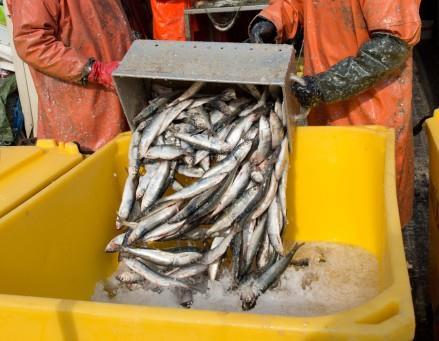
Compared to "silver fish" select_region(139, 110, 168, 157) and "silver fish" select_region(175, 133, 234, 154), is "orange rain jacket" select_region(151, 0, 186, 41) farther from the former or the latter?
Result: "silver fish" select_region(175, 133, 234, 154)

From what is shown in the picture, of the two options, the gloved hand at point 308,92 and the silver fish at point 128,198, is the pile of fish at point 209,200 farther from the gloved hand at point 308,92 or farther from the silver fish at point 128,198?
the gloved hand at point 308,92

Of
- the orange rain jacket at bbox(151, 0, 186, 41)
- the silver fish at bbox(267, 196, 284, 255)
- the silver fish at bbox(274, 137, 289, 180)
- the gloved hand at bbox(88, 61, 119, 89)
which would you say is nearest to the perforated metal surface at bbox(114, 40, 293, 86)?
the silver fish at bbox(274, 137, 289, 180)

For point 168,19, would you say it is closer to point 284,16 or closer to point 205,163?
point 284,16

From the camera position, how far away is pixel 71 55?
10.7 ft

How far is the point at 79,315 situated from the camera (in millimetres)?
1239

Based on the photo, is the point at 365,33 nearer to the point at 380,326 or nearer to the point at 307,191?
the point at 307,191

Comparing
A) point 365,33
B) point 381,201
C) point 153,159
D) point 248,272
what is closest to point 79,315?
point 248,272

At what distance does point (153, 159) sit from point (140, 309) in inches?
47.1

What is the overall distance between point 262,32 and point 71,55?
50.5 inches

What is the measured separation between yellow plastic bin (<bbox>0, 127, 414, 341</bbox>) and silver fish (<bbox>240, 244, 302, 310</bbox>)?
431 mm

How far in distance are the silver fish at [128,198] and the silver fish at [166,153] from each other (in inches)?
6.0

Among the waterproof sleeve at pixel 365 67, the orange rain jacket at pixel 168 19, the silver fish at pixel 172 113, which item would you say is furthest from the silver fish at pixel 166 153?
the orange rain jacket at pixel 168 19

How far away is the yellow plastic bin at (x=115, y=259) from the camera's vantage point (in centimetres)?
118

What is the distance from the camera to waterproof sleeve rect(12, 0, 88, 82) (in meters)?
3.20
